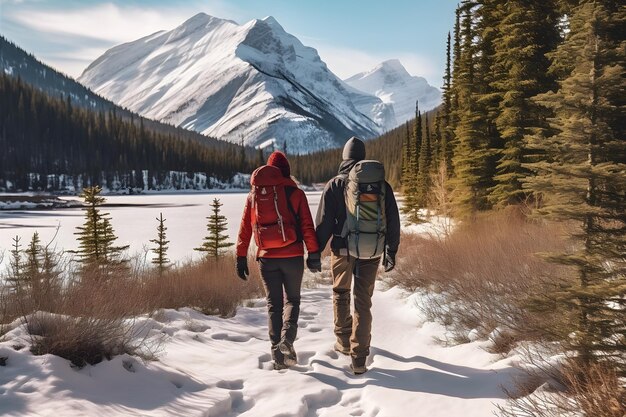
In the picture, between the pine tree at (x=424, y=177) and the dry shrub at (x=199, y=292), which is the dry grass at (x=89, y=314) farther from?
the pine tree at (x=424, y=177)

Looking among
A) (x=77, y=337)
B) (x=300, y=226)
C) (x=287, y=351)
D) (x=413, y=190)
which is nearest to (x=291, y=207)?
(x=300, y=226)

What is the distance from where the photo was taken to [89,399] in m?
3.63

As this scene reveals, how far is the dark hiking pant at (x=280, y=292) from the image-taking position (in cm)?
499

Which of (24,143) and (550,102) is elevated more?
(24,143)

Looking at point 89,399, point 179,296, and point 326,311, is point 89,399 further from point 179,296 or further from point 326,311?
point 326,311

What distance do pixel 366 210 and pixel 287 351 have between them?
71.7 inches

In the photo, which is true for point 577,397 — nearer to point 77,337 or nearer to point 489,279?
point 489,279

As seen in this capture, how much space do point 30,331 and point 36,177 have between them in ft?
382

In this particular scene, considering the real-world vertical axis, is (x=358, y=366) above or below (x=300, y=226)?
below

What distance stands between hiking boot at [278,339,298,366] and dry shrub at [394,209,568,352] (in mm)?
2085

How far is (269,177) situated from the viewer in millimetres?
4871

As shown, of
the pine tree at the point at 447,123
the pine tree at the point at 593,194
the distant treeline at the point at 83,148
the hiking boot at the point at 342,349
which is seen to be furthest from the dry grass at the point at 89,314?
the distant treeline at the point at 83,148

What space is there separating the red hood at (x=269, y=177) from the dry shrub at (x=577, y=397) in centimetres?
299

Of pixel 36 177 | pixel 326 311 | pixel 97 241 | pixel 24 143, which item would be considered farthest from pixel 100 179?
pixel 326 311
